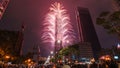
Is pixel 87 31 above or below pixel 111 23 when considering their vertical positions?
above

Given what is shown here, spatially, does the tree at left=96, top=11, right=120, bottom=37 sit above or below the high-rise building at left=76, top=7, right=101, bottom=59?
below

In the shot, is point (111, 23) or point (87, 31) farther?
point (87, 31)

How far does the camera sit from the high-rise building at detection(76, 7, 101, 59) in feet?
615

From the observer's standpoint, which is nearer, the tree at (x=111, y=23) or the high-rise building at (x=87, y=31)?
the tree at (x=111, y=23)

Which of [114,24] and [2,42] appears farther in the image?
[2,42]

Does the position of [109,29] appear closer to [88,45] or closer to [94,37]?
[88,45]

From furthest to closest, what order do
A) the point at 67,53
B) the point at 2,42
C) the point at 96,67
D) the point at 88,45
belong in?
1. the point at 88,45
2. the point at 67,53
3. the point at 2,42
4. the point at 96,67

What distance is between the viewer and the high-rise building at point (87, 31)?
18750 centimetres

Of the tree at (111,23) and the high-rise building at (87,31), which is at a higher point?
the high-rise building at (87,31)

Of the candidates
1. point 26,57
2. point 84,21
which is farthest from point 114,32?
point 84,21

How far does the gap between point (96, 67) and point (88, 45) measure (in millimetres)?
131951

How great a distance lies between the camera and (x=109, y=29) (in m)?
Answer: 30.4

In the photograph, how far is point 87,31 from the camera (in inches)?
7549

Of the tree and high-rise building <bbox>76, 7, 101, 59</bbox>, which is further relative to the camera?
high-rise building <bbox>76, 7, 101, 59</bbox>
